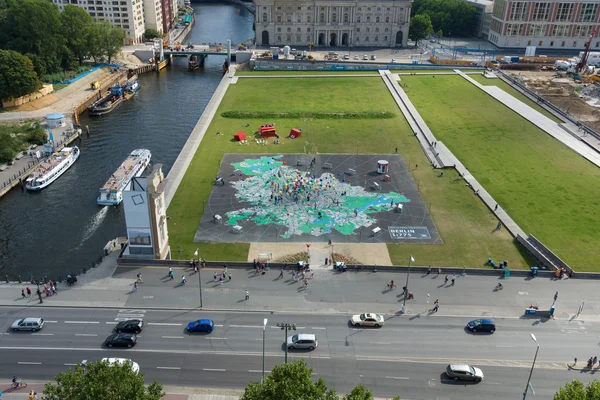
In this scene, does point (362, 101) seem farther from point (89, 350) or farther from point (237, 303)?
point (89, 350)

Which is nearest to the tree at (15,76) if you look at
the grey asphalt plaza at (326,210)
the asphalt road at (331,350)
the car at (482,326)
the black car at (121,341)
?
the grey asphalt plaza at (326,210)

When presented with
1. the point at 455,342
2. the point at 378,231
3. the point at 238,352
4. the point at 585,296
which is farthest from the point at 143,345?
the point at 585,296

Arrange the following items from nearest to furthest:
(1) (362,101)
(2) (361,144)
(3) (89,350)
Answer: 1. (3) (89,350)
2. (2) (361,144)
3. (1) (362,101)

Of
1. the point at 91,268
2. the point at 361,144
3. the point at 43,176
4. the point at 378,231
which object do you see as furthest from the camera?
the point at 361,144

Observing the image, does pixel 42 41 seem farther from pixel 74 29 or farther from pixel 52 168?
pixel 52 168

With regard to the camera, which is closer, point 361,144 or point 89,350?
point 89,350

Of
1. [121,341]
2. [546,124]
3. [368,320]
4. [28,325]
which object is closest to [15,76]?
[28,325]

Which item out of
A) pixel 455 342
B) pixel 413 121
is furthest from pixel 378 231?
pixel 413 121

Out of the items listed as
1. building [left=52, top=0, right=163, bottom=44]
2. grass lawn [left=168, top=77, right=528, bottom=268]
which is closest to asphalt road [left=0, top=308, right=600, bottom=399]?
grass lawn [left=168, top=77, right=528, bottom=268]
